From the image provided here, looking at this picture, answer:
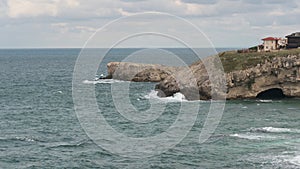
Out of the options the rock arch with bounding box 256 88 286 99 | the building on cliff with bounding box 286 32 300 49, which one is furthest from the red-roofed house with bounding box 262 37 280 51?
the rock arch with bounding box 256 88 286 99

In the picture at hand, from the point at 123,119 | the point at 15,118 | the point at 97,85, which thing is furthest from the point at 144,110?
the point at 97,85

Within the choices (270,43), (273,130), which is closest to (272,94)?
(270,43)

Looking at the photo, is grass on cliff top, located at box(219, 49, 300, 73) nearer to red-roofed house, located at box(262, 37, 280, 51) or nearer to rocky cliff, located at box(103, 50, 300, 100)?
rocky cliff, located at box(103, 50, 300, 100)

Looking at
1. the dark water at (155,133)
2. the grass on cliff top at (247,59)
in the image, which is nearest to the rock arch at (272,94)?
the dark water at (155,133)

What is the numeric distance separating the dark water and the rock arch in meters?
6.35

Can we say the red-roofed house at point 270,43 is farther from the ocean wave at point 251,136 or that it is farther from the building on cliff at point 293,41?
the ocean wave at point 251,136

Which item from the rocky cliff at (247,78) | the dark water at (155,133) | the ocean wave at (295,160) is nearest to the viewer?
the ocean wave at (295,160)

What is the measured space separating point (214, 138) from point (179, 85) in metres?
38.6

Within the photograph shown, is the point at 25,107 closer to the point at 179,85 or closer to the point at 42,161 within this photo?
the point at 179,85

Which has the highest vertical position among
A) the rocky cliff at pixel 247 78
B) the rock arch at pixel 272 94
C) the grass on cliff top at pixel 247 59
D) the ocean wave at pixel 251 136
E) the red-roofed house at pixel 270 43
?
the red-roofed house at pixel 270 43

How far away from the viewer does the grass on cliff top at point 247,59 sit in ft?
324

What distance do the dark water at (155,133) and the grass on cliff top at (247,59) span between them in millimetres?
8613

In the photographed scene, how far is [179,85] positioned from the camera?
334ft

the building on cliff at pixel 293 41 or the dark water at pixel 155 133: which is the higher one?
the building on cliff at pixel 293 41
